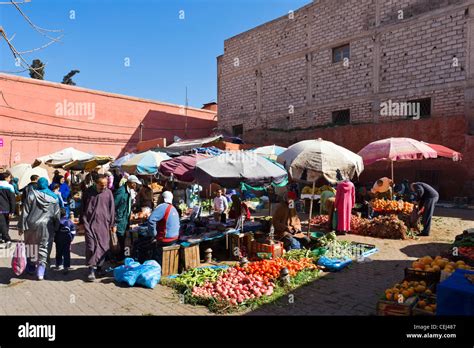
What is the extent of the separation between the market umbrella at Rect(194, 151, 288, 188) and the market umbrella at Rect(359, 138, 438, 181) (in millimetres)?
4725

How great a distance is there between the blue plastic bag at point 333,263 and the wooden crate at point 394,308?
2.27 meters

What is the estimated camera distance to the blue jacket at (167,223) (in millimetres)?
6176

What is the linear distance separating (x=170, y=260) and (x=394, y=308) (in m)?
4.02

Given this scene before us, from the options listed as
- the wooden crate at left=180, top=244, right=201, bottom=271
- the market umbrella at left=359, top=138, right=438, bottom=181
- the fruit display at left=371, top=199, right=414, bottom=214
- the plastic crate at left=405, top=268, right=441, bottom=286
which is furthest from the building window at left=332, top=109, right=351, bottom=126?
the plastic crate at left=405, top=268, right=441, bottom=286

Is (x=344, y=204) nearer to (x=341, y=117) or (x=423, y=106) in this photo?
(x=423, y=106)

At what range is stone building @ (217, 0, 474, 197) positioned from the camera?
1563 centimetres

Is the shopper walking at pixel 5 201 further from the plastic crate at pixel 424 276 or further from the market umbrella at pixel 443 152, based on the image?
the market umbrella at pixel 443 152

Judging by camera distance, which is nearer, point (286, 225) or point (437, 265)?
point (437, 265)

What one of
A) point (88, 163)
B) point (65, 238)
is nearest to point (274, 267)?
point (65, 238)

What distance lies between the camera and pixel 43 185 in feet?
20.1

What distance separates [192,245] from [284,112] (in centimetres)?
1920

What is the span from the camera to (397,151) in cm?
1052
